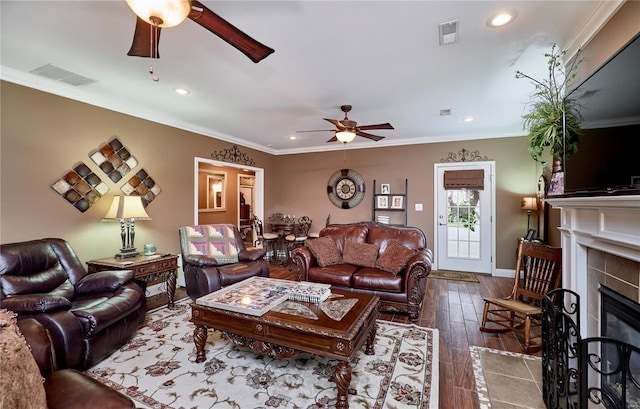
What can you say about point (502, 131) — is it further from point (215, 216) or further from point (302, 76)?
point (215, 216)

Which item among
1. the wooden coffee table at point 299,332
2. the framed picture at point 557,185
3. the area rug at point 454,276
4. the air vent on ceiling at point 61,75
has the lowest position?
the area rug at point 454,276

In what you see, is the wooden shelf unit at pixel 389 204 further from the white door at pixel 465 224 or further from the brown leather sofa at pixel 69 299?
the brown leather sofa at pixel 69 299

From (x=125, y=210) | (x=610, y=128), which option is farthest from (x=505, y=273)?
(x=125, y=210)

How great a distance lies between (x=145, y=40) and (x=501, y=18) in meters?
2.38

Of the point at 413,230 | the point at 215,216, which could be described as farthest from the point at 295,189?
the point at 413,230

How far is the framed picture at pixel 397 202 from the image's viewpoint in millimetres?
5715

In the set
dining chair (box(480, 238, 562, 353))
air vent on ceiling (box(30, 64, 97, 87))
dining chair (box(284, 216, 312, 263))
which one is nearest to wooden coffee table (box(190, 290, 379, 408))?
dining chair (box(480, 238, 562, 353))

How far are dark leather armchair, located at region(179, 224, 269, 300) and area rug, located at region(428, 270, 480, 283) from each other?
323cm

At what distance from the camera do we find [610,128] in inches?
59.9

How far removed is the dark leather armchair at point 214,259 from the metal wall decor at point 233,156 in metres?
1.68

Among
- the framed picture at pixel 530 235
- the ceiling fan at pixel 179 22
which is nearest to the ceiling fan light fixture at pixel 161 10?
the ceiling fan at pixel 179 22

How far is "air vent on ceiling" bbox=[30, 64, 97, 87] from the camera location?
2645 mm

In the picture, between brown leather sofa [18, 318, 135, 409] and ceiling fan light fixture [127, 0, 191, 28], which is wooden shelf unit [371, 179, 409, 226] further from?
brown leather sofa [18, 318, 135, 409]

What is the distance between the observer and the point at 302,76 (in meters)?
2.81
